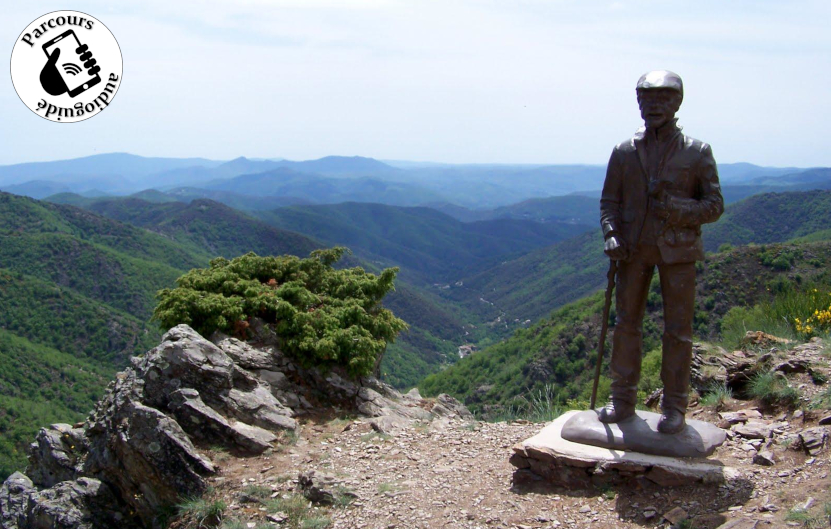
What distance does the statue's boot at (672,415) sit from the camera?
6.39 m

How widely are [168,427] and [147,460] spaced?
1.47 ft

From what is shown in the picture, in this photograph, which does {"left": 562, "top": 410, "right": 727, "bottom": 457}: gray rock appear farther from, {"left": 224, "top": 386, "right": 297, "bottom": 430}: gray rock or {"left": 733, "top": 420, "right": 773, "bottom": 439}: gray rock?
{"left": 224, "top": 386, "right": 297, "bottom": 430}: gray rock

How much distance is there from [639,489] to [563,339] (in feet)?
101

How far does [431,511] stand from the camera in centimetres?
642

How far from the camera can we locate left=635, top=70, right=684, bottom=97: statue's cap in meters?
6.01

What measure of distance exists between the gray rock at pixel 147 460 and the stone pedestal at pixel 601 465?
4.03 m

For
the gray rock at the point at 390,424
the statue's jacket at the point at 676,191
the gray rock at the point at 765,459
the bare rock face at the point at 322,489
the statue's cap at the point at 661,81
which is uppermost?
the statue's cap at the point at 661,81

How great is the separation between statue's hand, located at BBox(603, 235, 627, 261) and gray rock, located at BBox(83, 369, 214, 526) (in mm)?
5474

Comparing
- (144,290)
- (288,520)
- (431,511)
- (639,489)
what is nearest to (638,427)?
(639,489)

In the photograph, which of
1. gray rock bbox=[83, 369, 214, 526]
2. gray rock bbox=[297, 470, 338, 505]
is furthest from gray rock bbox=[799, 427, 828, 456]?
gray rock bbox=[83, 369, 214, 526]

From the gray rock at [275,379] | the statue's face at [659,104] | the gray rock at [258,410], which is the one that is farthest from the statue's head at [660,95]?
the gray rock at [275,379]

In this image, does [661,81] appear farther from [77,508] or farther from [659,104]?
[77,508]

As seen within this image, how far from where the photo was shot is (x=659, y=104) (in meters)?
6.07

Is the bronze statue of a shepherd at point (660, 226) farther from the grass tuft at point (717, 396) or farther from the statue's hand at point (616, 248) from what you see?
the grass tuft at point (717, 396)
